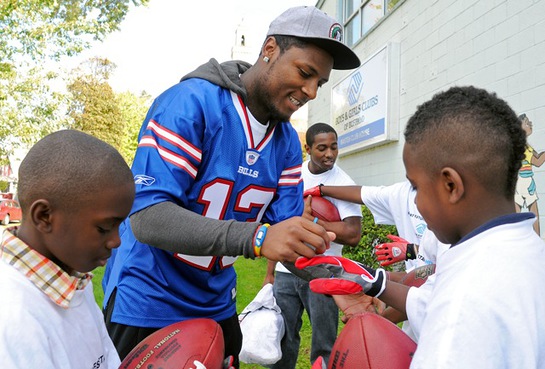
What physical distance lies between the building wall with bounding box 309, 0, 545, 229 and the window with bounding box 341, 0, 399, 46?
0.31m

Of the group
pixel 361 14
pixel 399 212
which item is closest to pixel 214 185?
pixel 399 212

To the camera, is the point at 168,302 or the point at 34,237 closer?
the point at 34,237

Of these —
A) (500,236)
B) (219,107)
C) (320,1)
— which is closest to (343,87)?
(320,1)

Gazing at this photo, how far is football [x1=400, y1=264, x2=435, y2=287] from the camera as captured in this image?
257 centimetres

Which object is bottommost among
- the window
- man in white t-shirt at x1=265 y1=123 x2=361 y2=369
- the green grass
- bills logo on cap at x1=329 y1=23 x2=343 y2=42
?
the green grass

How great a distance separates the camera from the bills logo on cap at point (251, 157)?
2250mm

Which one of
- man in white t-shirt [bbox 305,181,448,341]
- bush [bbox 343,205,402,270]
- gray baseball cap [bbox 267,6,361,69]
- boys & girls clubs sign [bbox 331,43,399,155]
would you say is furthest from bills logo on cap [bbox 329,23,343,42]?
boys & girls clubs sign [bbox 331,43,399,155]

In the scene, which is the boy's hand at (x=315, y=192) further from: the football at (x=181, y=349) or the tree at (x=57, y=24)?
the tree at (x=57, y=24)

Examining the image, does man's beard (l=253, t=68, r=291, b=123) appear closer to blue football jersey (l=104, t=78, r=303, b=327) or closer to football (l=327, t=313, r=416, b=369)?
blue football jersey (l=104, t=78, r=303, b=327)

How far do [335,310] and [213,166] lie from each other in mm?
2414

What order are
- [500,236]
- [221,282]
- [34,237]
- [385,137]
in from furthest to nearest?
[385,137]
[221,282]
[34,237]
[500,236]

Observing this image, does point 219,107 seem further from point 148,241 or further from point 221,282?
point 221,282

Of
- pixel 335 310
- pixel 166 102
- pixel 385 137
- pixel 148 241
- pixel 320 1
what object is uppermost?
pixel 320 1

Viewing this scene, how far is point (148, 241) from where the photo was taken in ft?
5.98
